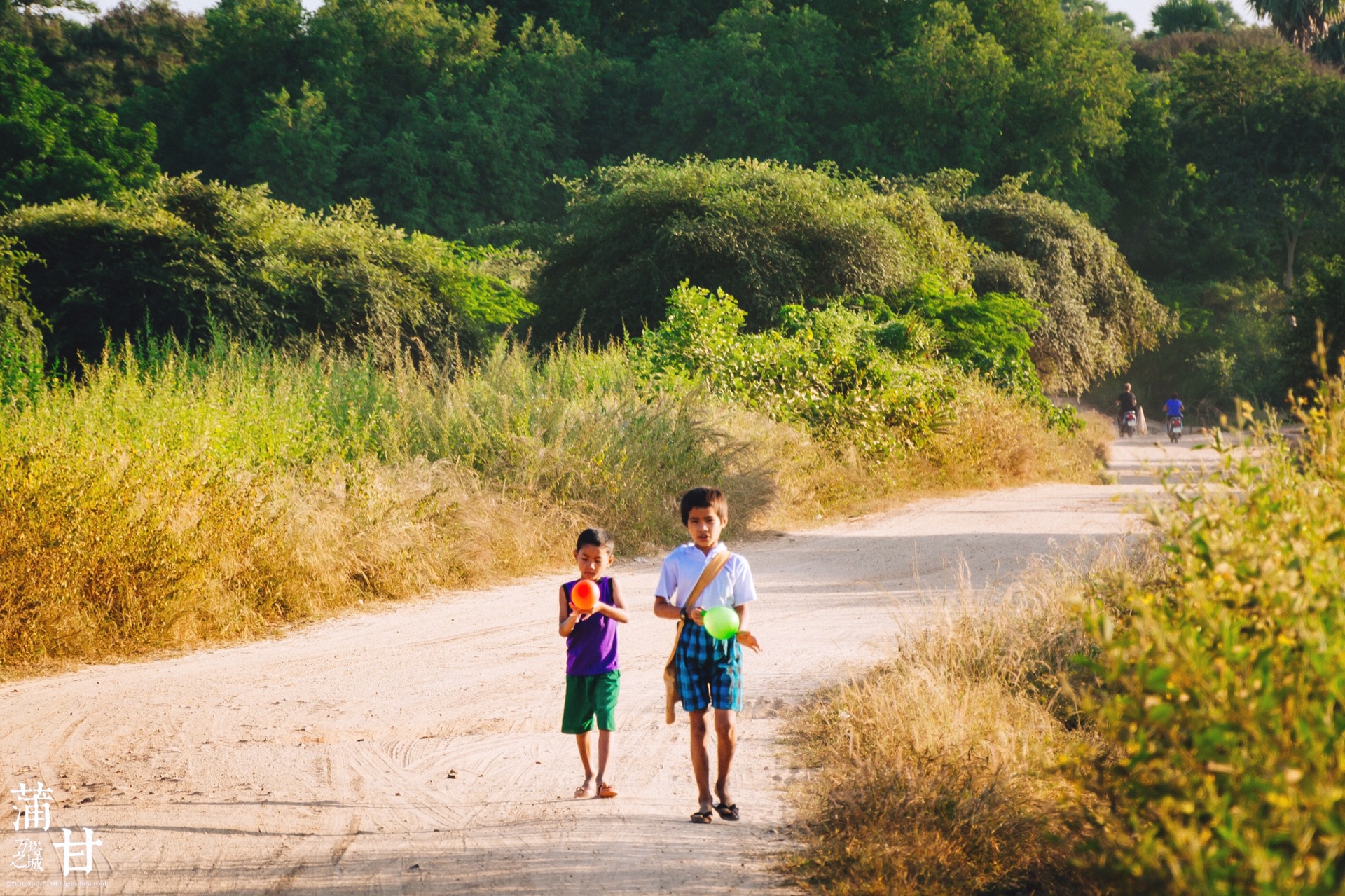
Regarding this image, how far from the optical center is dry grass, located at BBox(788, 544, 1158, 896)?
4086 millimetres

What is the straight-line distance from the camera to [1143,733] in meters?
2.79

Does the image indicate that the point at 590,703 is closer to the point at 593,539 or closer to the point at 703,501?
the point at 593,539

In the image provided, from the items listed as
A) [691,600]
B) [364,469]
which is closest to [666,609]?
[691,600]

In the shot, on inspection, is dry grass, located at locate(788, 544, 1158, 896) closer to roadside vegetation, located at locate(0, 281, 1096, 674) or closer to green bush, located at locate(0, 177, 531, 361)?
roadside vegetation, located at locate(0, 281, 1096, 674)

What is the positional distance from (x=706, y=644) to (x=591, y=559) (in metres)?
0.64

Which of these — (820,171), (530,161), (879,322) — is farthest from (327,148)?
(879,322)

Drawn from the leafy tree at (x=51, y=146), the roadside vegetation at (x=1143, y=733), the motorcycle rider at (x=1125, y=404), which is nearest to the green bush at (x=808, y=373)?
the roadside vegetation at (x=1143, y=733)

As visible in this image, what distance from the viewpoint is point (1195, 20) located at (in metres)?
62.6

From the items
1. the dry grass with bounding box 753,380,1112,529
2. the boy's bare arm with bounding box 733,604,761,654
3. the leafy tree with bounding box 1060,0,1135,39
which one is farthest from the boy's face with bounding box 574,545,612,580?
the leafy tree with bounding box 1060,0,1135,39

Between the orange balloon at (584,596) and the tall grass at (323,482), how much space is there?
14.1 ft

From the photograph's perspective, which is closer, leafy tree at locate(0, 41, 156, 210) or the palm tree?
leafy tree at locate(0, 41, 156, 210)

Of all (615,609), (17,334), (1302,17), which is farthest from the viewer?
(1302,17)

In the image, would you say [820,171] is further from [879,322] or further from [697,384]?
[697,384]

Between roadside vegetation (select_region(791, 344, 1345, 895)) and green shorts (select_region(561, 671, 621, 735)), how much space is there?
2.98 feet
